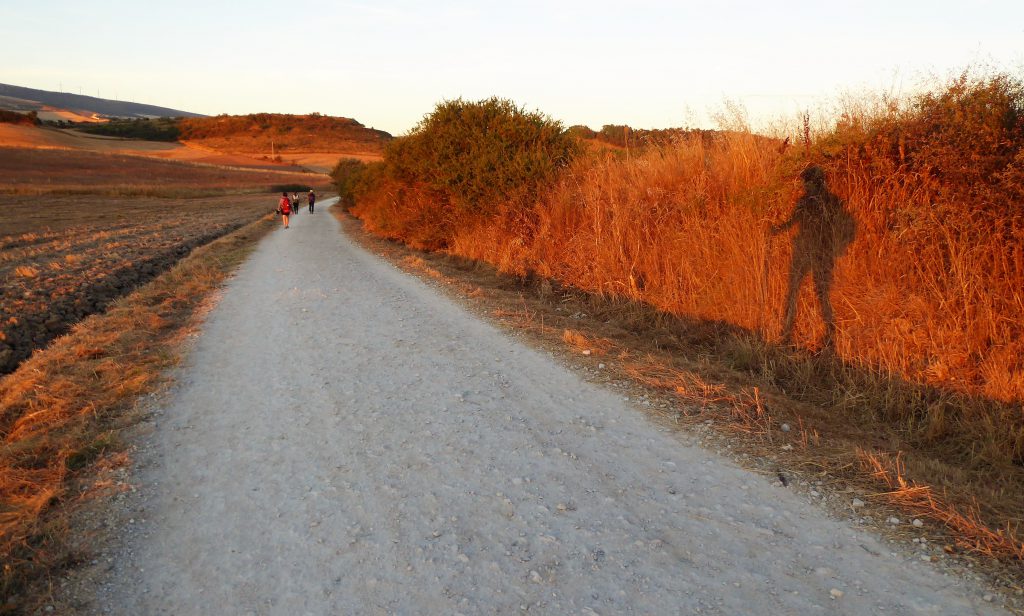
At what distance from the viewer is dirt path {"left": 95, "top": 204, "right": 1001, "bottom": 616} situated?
2.76m

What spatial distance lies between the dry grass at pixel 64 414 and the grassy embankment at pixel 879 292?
443 centimetres

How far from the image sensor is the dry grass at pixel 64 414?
3172 mm

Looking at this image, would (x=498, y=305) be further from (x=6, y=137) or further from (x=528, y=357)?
(x=6, y=137)

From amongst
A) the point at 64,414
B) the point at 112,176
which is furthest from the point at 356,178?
the point at 112,176

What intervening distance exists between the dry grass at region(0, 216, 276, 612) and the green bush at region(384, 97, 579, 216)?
6499 millimetres

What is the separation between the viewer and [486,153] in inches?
542

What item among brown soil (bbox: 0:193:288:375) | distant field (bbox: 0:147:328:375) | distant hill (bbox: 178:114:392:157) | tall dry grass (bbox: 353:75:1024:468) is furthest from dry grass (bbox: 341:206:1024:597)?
distant hill (bbox: 178:114:392:157)

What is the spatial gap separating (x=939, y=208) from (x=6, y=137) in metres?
105

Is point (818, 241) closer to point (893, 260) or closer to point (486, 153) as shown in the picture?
point (893, 260)

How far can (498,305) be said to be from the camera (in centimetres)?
902

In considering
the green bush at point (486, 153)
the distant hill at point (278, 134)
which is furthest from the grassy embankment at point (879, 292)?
the distant hill at point (278, 134)

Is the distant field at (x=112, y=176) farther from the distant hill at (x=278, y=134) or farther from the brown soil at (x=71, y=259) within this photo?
the distant hill at (x=278, y=134)

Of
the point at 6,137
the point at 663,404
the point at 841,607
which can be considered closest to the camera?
the point at 841,607

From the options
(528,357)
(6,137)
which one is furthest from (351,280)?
(6,137)
